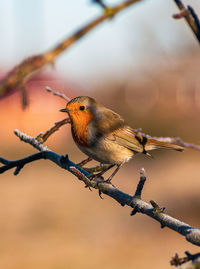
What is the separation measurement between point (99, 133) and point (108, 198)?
18322 millimetres

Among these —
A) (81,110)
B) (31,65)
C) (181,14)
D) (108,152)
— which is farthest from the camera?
(108,152)

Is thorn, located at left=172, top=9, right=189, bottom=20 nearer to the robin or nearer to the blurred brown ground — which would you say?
the robin

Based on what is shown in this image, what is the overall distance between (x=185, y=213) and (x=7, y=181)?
9787 mm

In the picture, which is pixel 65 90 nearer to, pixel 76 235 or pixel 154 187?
pixel 154 187

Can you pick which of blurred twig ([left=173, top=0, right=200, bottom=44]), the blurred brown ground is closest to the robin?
blurred twig ([left=173, top=0, right=200, bottom=44])

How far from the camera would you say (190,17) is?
1169 millimetres

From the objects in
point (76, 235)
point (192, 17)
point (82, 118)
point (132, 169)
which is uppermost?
point (192, 17)

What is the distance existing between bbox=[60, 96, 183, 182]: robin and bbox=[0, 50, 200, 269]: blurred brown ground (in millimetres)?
7267

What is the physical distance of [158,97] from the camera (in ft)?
82.0

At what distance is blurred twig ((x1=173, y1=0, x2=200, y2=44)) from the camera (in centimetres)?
114

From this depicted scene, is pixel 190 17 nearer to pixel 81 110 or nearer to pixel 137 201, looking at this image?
pixel 137 201

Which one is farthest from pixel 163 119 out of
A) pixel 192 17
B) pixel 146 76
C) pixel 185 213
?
pixel 192 17

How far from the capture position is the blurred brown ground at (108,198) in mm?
14625

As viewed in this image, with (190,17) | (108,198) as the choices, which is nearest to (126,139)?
(190,17)
